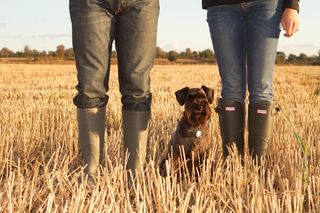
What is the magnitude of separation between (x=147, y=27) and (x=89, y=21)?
16.3 inches

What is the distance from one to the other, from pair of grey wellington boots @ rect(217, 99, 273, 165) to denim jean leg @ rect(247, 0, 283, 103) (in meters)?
0.22

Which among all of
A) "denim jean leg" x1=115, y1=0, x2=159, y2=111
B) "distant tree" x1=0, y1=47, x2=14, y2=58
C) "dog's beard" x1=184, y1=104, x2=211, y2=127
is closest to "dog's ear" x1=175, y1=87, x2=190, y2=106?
"dog's beard" x1=184, y1=104, x2=211, y2=127

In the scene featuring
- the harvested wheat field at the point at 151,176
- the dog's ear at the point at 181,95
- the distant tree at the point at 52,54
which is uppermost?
the distant tree at the point at 52,54

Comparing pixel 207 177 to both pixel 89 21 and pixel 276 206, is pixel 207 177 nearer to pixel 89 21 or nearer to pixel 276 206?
pixel 276 206

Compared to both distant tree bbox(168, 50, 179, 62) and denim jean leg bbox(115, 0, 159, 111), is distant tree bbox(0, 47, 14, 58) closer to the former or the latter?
distant tree bbox(168, 50, 179, 62)

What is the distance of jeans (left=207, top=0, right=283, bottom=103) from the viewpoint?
362 centimetres

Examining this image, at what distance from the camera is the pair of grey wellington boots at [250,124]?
393cm

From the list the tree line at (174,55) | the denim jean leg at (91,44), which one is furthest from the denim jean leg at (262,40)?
the tree line at (174,55)

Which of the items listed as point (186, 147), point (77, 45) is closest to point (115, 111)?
point (186, 147)

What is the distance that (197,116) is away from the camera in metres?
4.04

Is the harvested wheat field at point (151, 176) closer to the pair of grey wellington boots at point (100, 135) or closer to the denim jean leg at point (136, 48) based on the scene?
Answer: the pair of grey wellington boots at point (100, 135)

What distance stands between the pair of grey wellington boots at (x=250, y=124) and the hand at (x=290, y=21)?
2.07ft

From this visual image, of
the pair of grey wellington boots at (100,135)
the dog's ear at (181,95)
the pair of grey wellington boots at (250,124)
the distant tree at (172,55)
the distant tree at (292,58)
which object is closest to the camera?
the pair of grey wellington boots at (100,135)

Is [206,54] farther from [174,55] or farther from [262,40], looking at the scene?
[262,40]
